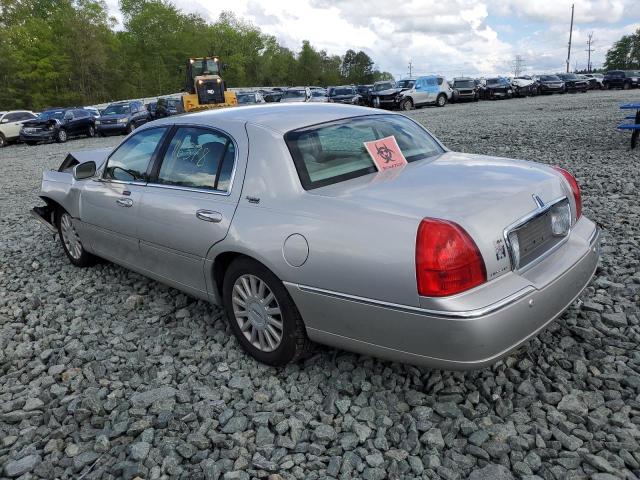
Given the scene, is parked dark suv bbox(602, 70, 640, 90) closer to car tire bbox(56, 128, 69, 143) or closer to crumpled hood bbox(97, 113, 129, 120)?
crumpled hood bbox(97, 113, 129, 120)

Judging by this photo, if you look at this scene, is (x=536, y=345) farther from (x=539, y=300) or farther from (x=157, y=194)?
(x=157, y=194)

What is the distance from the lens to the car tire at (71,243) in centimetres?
519

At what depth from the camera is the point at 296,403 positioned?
294 centimetres

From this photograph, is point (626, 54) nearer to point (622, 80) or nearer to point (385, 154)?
point (622, 80)

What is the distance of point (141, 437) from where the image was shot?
8.93 ft

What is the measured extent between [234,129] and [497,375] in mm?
2166

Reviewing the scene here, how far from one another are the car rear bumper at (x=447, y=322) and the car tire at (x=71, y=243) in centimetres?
315

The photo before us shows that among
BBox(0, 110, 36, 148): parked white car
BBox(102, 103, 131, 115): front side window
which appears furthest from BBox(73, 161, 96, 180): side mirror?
BBox(0, 110, 36, 148): parked white car

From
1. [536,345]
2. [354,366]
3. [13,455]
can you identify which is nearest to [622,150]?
[536,345]

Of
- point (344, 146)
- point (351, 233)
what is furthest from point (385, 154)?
point (351, 233)

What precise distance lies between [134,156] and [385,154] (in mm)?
2106

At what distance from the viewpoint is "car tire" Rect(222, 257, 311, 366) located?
299cm

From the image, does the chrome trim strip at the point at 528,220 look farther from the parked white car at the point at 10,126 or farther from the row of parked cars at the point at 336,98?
the parked white car at the point at 10,126

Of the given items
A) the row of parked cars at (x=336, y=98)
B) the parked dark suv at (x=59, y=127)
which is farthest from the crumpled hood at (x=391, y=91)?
the parked dark suv at (x=59, y=127)
